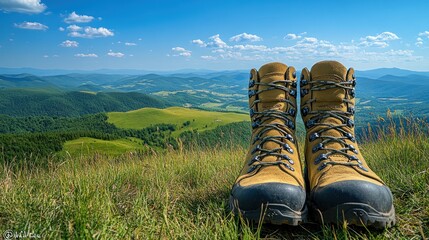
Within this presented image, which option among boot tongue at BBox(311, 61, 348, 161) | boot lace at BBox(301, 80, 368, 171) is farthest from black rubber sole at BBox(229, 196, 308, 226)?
boot tongue at BBox(311, 61, 348, 161)

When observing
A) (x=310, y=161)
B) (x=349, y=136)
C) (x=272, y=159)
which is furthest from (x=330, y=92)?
(x=272, y=159)

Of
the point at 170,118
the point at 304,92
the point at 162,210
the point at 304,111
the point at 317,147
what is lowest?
the point at 170,118

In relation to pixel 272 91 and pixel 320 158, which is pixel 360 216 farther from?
pixel 272 91

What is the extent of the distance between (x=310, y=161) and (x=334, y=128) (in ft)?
1.17

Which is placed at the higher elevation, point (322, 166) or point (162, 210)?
point (322, 166)

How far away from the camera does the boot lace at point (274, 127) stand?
7.69 feet

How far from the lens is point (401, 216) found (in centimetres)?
199

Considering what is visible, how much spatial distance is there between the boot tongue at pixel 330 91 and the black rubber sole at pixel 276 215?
1.18 m

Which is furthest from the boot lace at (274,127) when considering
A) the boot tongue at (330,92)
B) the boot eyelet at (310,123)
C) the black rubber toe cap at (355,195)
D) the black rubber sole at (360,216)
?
the black rubber sole at (360,216)

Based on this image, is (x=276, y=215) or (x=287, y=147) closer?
(x=276, y=215)

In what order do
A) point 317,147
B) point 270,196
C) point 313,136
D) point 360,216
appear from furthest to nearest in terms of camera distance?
1. point 313,136
2. point 317,147
3. point 270,196
4. point 360,216

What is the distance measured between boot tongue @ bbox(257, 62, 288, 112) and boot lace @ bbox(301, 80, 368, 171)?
0.25 m

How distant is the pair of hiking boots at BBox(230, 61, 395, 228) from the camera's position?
5.98 ft

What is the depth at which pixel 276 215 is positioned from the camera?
5.99 ft
